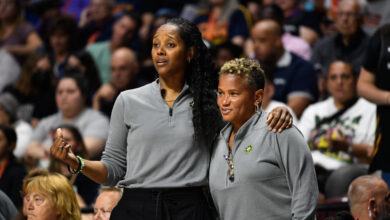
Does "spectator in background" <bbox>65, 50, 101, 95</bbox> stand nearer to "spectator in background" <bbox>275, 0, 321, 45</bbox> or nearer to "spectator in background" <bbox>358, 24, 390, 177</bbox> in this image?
"spectator in background" <bbox>275, 0, 321, 45</bbox>

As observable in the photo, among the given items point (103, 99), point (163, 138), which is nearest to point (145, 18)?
point (103, 99)

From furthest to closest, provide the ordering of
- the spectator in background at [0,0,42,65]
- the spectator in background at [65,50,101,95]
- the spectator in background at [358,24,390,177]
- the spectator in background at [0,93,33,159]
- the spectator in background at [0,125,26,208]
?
the spectator in background at [0,0,42,65] → the spectator in background at [65,50,101,95] → the spectator in background at [0,93,33,159] → the spectator in background at [0,125,26,208] → the spectator in background at [358,24,390,177]


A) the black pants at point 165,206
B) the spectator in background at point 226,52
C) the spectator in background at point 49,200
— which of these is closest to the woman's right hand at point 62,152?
the black pants at point 165,206

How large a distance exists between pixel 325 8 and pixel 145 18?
2.38 metres

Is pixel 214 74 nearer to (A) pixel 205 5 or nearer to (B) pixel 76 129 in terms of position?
(B) pixel 76 129

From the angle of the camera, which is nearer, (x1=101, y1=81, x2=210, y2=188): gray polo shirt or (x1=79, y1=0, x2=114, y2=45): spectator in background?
(x1=101, y1=81, x2=210, y2=188): gray polo shirt

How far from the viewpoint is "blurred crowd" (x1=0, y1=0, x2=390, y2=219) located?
5148 mm

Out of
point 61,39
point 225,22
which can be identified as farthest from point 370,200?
point 61,39

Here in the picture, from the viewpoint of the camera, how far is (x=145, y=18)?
961 centimetres

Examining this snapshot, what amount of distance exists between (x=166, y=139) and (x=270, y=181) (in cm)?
56

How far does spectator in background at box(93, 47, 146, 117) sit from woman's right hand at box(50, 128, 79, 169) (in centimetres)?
415

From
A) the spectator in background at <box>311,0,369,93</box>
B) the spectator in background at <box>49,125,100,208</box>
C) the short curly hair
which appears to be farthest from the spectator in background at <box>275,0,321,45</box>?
the short curly hair

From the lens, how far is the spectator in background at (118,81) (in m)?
7.79

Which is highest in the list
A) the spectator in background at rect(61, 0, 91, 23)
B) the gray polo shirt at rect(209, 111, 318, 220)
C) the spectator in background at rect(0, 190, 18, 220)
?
the spectator in background at rect(61, 0, 91, 23)
